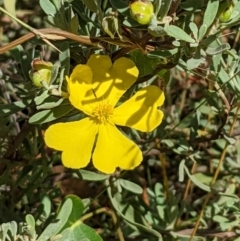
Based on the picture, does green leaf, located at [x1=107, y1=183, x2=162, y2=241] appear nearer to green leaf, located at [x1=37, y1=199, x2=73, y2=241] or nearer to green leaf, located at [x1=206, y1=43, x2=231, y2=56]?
green leaf, located at [x1=37, y1=199, x2=73, y2=241]

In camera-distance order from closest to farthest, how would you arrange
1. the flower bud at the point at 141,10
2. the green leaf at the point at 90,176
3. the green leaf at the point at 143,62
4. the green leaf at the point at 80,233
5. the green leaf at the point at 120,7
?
1. the flower bud at the point at 141,10
2. the green leaf at the point at 120,7
3. the green leaf at the point at 143,62
4. the green leaf at the point at 80,233
5. the green leaf at the point at 90,176

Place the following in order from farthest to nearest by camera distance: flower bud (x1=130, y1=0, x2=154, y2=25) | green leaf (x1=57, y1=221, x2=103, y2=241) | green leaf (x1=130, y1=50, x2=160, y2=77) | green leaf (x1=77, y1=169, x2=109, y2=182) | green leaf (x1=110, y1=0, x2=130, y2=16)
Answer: green leaf (x1=77, y1=169, x2=109, y2=182)
green leaf (x1=57, y1=221, x2=103, y2=241)
green leaf (x1=130, y1=50, x2=160, y2=77)
green leaf (x1=110, y1=0, x2=130, y2=16)
flower bud (x1=130, y1=0, x2=154, y2=25)

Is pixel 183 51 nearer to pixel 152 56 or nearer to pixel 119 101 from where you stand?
pixel 152 56

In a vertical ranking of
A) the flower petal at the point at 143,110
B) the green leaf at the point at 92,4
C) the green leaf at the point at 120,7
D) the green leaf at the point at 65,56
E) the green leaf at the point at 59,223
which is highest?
the green leaf at the point at 120,7

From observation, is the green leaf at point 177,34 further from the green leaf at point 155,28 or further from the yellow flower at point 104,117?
the yellow flower at point 104,117

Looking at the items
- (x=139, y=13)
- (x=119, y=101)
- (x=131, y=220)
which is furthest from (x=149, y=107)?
(x=131, y=220)

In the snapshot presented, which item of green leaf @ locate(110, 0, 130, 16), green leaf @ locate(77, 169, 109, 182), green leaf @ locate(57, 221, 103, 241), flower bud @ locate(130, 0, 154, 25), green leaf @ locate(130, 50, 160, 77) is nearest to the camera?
flower bud @ locate(130, 0, 154, 25)

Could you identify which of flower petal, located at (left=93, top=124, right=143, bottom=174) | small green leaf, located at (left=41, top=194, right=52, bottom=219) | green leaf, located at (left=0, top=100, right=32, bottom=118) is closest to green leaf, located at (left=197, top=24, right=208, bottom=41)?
flower petal, located at (left=93, top=124, right=143, bottom=174)

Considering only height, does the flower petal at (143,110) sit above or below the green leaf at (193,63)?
below

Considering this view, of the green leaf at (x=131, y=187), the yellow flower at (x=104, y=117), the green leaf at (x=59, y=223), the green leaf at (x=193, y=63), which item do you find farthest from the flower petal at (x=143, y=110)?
the green leaf at (x=131, y=187)
